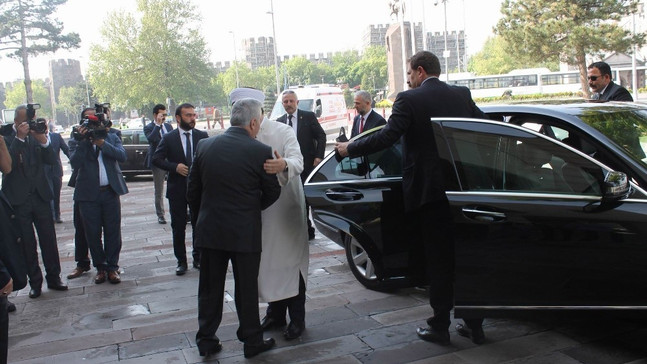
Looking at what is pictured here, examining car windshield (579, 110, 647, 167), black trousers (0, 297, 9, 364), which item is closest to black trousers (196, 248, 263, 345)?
black trousers (0, 297, 9, 364)

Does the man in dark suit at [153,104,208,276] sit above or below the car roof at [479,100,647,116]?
below

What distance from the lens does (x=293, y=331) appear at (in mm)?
4426

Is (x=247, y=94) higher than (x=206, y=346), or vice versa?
(x=247, y=94)

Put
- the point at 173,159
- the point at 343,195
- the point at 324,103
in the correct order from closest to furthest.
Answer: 1. the point at 343,195
2. the point at 173,159
3. the point at 324,103

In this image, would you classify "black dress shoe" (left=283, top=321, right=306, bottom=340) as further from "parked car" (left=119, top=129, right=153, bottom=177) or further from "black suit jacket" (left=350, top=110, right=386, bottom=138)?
"parked car" (left=119, top=129, right=153, bottom=177)

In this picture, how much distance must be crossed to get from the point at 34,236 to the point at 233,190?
10.9ft

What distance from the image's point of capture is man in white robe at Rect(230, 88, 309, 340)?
4.22 m

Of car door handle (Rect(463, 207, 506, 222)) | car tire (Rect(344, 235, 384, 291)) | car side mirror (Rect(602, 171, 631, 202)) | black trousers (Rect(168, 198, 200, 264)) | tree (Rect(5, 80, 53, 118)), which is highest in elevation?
tree (Rect(5, 80, 53, 118))

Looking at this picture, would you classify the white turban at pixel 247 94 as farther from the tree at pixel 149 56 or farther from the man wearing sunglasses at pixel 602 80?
the tree at pixel 149 56

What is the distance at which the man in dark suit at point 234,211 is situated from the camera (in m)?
3.88

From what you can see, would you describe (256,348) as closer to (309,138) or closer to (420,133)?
(420,133)

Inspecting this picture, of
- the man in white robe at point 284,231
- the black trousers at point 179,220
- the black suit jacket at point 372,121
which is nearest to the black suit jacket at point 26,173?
the black trousers at point 179,220

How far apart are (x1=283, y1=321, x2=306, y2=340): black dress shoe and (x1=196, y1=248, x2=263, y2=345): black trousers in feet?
1.15

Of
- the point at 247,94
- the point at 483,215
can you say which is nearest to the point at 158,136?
the point at 247,94
